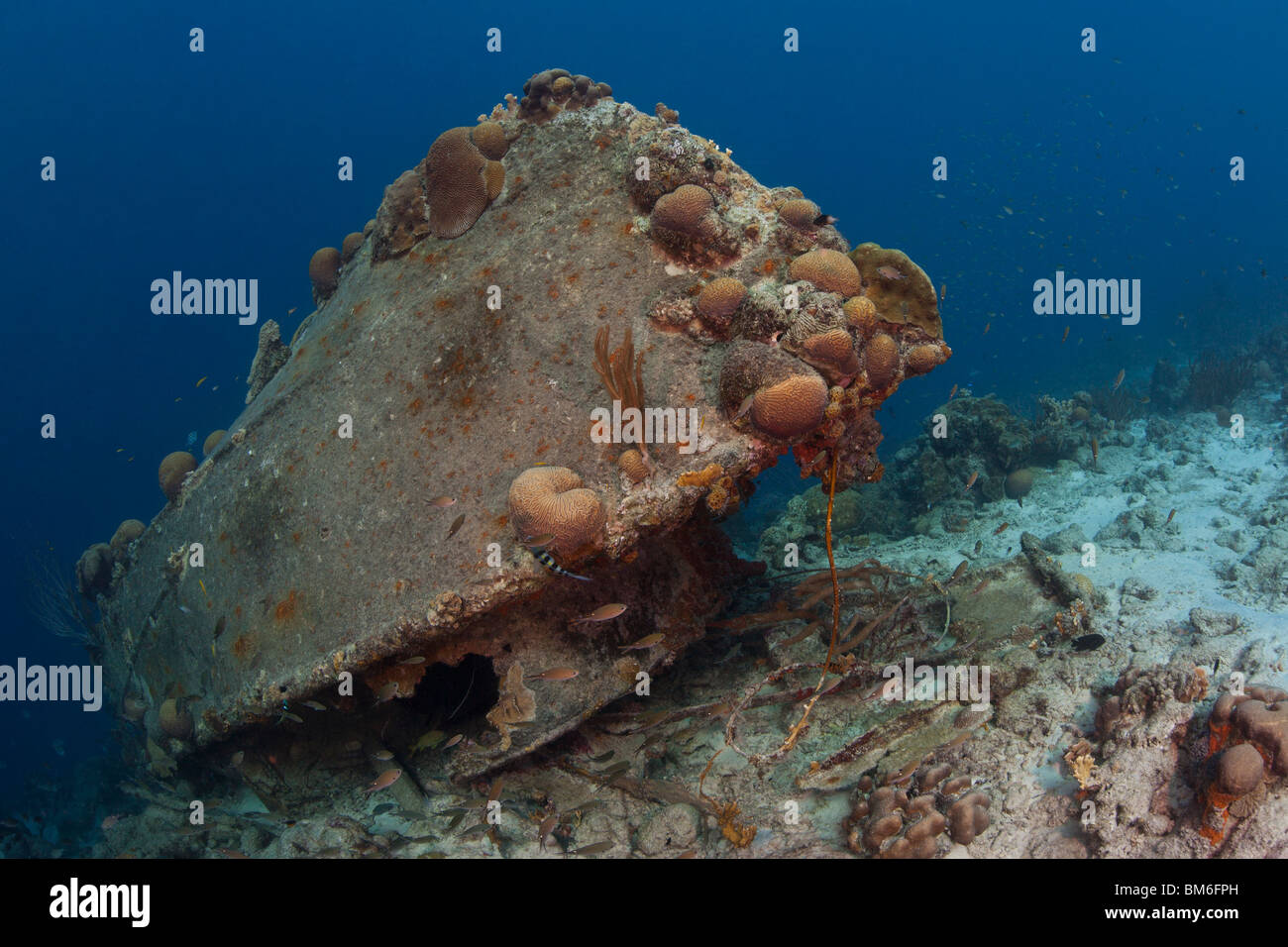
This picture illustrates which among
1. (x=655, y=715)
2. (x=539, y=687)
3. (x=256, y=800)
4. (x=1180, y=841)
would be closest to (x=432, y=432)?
(x=539, y=687)

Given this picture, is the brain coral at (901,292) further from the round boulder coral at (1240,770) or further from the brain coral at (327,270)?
the brain coral at (327,270)

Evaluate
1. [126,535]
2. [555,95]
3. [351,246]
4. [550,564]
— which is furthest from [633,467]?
[126,535]

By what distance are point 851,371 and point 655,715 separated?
10.1ft

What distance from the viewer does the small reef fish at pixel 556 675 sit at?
446cm

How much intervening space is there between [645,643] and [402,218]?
491 cm

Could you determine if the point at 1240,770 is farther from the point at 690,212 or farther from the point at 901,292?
the point at 690,212

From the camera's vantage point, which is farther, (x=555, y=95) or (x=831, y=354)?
(x=555, y=95)

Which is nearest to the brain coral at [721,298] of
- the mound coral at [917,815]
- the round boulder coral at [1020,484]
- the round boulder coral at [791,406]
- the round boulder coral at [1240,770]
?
the round boulder coral at [791,406]

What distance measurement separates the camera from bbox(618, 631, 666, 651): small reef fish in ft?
15.1

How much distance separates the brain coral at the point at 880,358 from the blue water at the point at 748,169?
566 inches

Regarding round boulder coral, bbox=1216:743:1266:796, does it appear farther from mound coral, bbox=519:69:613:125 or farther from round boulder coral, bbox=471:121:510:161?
round boulder coral, bbox=471:121:510:161

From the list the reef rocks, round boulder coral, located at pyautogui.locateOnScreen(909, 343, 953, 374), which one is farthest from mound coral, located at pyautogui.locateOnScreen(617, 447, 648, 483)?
round boulder coral, located at pyautogui.locateOnScreen(909, 343, 953, 374)

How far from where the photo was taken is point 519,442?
4516 mm
